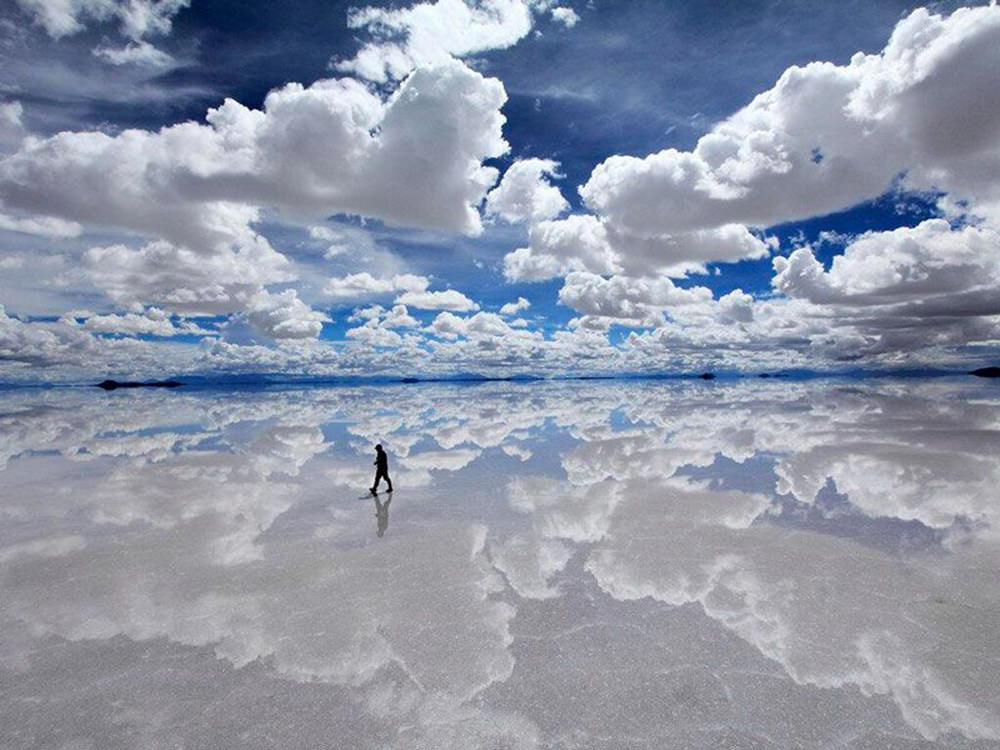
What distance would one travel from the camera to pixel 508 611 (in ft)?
29.0

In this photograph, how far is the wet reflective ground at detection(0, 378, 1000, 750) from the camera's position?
20.2 feet

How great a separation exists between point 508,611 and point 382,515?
7009 millimetres

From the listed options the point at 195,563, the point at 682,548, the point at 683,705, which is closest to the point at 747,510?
the point at 682,548

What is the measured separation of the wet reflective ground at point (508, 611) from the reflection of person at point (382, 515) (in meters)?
0.11

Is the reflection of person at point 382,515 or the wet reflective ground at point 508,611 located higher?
the wet reflective ground at point 508,611

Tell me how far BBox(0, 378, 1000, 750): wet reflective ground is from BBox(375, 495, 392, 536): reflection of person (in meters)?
0.11

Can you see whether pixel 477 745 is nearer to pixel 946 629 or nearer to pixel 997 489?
pixel 946 629

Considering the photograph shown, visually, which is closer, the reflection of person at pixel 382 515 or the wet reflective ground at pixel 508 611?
the wet reflective ground at pixel 508 611

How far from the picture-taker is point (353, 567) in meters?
10.9

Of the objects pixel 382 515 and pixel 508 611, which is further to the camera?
pixel 382 515

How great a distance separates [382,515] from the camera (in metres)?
15.0

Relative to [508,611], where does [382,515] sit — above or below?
below

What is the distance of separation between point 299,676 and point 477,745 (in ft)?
8.80

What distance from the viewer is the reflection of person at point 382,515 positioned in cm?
1351
